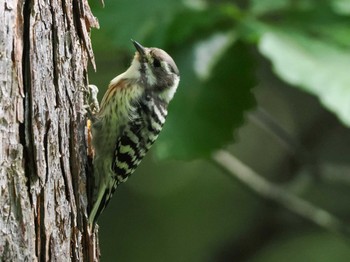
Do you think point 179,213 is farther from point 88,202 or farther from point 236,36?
point 88,202

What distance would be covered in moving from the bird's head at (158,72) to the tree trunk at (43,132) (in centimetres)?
119

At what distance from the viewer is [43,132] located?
13.0 feet


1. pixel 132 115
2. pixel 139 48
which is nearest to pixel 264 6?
pixel 139 48

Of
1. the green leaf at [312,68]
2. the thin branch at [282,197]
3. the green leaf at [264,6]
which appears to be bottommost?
the thin branch at [282,197]

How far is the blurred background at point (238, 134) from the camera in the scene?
17.2 ft

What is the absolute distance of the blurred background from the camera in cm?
523

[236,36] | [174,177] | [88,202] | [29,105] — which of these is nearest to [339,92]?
[236,36]

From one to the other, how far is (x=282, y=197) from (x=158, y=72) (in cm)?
233

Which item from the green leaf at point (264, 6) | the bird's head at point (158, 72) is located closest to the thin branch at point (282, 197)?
the bird's head at point (158, 72)

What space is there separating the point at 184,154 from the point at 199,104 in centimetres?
29

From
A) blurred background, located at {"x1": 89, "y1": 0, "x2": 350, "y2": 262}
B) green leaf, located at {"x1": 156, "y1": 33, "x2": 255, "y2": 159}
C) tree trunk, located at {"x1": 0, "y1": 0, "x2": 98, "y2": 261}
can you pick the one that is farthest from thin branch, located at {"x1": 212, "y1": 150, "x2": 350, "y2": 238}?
tree trunk, located at {"x1": 0, "y1": 0, "x2": 98, "y2": 261}

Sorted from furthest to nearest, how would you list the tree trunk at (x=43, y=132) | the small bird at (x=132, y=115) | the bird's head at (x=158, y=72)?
the bird's head at (x=158, y=72) → the small bird at (x=132, y=115) → the tree trunk at (x=43, y=132)

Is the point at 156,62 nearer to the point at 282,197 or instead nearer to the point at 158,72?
the point at 158,72

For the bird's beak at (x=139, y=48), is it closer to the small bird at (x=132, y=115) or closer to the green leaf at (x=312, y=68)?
the small bird at (x=132, y=115)
